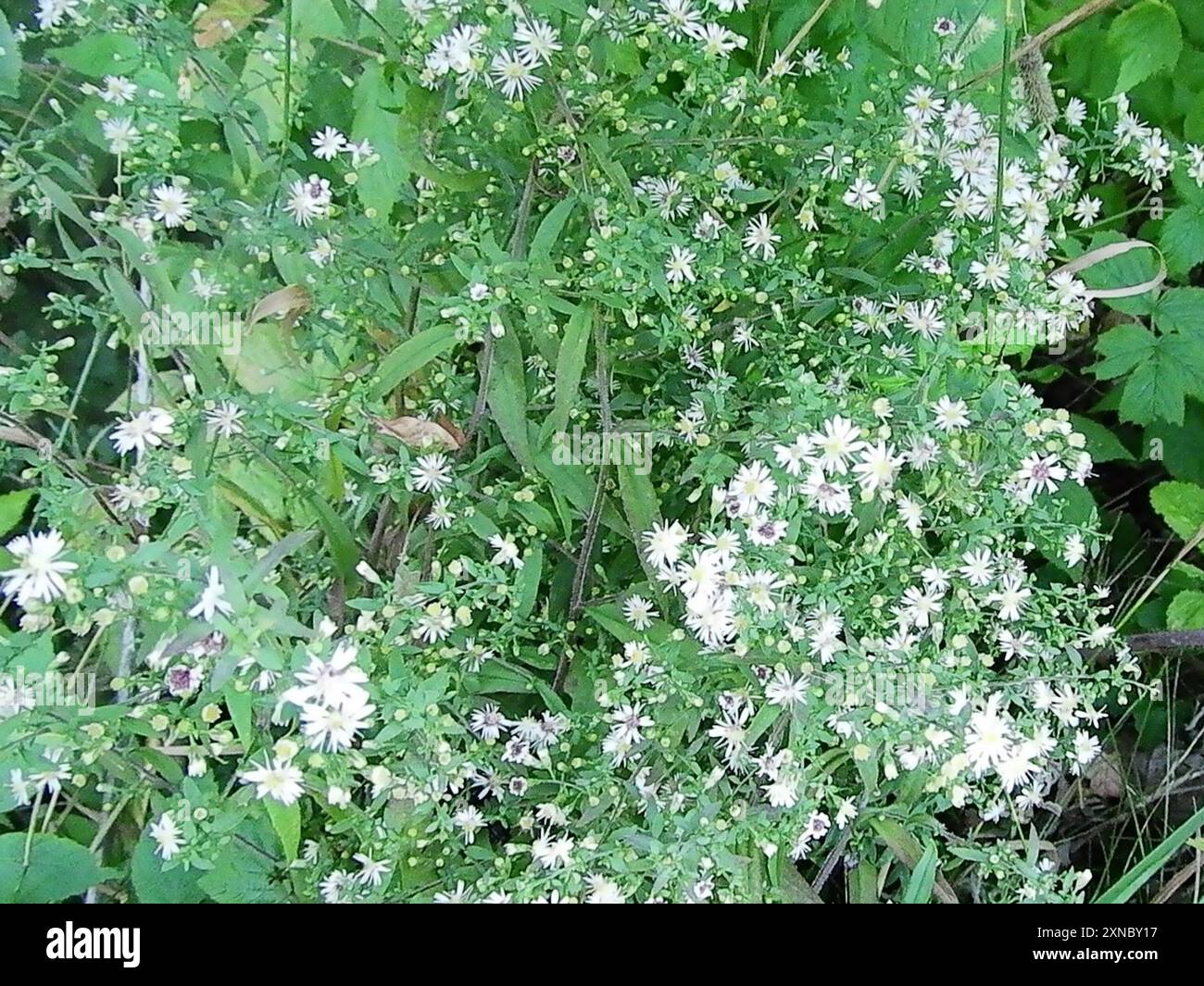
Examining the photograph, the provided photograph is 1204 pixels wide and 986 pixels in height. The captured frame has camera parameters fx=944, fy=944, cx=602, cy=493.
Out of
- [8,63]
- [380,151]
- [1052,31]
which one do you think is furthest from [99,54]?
[1052,31]

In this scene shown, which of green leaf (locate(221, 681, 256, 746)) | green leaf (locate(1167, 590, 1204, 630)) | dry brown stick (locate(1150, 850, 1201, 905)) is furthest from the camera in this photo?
green leaf (locate(1167, 590, 1204, 630))

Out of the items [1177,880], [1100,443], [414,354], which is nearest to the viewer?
[414,354]

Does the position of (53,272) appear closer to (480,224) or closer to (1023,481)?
(480,224)

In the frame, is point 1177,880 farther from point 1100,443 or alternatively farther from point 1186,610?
point 1100,443

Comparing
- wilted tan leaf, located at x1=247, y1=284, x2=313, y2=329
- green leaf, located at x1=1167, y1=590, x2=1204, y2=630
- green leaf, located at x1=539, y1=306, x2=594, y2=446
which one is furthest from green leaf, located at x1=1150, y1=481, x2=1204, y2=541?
wilted tan leaf, located at x1=247, y1=284, x2=313, y2=329

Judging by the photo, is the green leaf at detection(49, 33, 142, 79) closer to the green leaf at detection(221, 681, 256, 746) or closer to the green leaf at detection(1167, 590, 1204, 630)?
the green leaf at detection(221, 681, 256, 746)

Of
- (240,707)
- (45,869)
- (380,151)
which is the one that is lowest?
(45,869)
